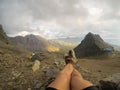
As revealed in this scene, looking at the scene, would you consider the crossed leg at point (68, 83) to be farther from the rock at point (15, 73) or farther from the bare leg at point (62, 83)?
the rock at point (15, 73)

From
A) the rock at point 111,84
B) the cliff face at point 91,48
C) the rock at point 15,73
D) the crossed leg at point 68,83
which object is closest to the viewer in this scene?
the crossed leg at point 68,83

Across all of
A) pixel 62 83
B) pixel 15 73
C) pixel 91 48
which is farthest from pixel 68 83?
pixel 91 48

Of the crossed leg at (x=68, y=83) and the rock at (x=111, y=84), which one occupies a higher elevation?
the crossed leg at (x=68, y=83)

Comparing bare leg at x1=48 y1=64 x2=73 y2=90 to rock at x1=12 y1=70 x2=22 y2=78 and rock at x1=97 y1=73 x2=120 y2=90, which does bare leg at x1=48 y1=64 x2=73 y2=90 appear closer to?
rock at x1=97 y1=73 x2=120 y2=90

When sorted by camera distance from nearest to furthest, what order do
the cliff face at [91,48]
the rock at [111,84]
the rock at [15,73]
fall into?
the rock at [111,84] → the rock at [15,73] → the cliff face at [91,48]

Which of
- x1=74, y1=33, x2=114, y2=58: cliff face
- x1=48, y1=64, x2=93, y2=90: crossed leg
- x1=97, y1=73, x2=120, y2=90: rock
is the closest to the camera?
A: x1=48, y1=64, x2=93, y2=90: crossed leg

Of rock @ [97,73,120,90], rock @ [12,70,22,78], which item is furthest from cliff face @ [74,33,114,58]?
→ rock @ [97,73,120,90]

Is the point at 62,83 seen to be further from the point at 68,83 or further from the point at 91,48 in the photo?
the point at 91,48

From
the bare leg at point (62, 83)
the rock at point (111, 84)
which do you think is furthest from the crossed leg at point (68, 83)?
the rock at point (111, 84)

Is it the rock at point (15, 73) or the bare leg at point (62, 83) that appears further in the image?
the rock at point (15, 73)

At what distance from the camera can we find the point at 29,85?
26.2 feet

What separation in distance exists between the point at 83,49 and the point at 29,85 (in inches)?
2232

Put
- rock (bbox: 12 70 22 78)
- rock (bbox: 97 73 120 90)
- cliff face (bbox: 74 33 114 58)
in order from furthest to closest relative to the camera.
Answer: cliff face (bbox: 74 33 114 58) < rock (bbox: 12 70 22 78) < rock (bbox: 97 73 120 90)

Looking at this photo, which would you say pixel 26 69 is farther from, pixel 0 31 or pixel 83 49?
pixel 0 31
